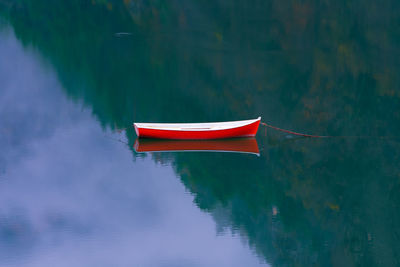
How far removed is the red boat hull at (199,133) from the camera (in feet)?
82.9

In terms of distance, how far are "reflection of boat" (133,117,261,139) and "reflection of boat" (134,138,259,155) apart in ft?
0.99

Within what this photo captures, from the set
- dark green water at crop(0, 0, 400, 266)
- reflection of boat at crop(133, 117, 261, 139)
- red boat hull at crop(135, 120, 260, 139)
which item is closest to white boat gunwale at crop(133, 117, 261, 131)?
reflection of boat at crop(133, 117, 261, 139)

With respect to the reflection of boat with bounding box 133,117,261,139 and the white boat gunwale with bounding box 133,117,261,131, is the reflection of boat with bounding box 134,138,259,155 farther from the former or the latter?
the white boat gunwale with bounding box 133,117,261,131

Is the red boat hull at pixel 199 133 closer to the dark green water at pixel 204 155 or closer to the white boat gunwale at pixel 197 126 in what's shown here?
the white boat gunwale at pixel 197 126

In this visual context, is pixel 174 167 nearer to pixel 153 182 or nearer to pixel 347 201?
pixel 153 182

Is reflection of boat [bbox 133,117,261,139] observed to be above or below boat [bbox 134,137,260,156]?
above

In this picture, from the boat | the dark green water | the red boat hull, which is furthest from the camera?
the red boat hull

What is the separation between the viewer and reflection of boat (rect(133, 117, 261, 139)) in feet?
82.6

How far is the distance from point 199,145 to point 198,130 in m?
0.85

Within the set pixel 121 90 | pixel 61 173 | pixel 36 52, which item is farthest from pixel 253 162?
pixel 36 52

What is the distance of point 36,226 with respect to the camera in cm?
1884

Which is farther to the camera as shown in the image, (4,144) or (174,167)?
(4,144)

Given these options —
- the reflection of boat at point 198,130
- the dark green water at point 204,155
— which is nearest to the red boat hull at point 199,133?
the reflection of boat at point 198,130

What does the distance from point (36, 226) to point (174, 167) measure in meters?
6.80
